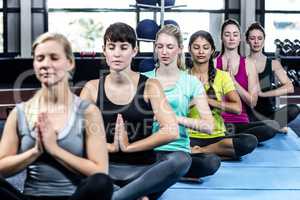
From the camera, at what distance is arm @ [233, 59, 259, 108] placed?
365cm

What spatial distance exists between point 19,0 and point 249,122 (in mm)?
4824

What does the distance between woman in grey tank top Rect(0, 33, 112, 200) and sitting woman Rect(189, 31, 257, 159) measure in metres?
1.49

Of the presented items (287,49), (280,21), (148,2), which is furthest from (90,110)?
(280,21)

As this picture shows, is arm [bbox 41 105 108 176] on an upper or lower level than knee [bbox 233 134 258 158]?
upper

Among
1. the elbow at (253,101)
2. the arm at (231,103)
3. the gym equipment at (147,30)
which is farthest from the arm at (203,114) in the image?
the gym equipment at (147,30)

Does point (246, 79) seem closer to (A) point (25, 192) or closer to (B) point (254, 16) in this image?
(A) point (25, 192)

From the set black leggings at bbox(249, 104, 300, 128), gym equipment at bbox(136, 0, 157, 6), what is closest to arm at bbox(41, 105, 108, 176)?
black leggings at bbox(249, 104, 300, 128)

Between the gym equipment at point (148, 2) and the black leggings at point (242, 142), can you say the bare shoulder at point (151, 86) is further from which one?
the gym equipment at point (148, 2)

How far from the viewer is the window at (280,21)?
8195 mm

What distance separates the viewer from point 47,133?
1651 millimetres

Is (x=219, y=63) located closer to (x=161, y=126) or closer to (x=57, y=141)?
(x=161, y=126)

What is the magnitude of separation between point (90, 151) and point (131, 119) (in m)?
0.65

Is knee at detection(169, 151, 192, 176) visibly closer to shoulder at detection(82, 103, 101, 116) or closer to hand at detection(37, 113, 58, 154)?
shoulder at detection(82, 103, 101, 116)

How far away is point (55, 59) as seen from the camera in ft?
5.68
